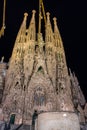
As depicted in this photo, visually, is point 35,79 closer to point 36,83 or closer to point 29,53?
point 36,83

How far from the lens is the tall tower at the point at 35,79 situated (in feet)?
126

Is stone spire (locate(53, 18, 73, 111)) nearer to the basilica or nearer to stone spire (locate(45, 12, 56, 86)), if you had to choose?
the basilica

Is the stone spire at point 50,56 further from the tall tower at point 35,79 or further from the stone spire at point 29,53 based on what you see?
the stone spire at point 29,53

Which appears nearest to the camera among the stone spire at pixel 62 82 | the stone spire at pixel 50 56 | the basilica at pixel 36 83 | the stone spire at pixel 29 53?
the basilica at pixel 36 83

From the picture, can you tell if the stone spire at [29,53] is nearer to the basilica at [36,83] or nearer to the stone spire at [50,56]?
the basilica at [36,83]

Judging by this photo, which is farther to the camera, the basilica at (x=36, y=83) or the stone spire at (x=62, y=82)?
the stone spire at (x=62, y=82)

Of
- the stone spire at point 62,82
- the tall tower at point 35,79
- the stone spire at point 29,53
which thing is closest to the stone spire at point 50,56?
the tall tower at point 35,79

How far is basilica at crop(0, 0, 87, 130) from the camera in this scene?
38.3m

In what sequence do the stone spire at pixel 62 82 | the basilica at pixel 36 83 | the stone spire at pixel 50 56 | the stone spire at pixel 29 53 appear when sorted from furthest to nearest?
the stone spire at pixel 50 56 < the stone spire at pixel 29 53 < the stone spire at pixel 62 82 < the basilica at pixel 36 83

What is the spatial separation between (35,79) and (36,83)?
31.3 inches

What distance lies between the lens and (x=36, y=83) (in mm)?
41781

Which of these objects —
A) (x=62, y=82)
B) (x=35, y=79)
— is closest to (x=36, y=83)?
(x=35, y=79)

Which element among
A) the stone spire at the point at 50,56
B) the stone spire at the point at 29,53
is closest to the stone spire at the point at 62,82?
the stone spire at the point at 50,56

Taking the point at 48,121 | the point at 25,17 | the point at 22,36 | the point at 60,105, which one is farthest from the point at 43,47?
the point at 48,121
